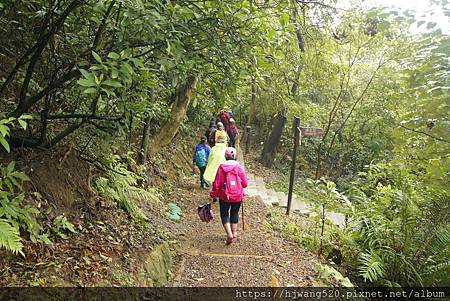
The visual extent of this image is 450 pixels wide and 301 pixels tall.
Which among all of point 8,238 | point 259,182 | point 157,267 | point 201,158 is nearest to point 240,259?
point 157,267

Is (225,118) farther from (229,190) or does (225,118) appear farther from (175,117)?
(229,190)

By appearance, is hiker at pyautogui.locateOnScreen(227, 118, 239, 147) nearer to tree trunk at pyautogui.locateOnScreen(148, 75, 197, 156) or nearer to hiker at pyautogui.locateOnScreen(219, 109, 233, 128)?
hiker at pyautogui.locateOnScreen(219, 109, 233, 128)

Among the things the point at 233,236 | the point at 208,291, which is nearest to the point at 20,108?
the point at 208,291

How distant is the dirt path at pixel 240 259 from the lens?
4738 millimetres

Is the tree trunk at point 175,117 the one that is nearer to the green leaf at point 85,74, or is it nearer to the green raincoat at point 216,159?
the green raincoat at point 216,159

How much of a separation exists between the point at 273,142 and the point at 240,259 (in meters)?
11.4

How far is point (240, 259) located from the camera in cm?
532

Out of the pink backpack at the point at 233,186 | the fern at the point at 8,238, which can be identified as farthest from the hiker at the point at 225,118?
the fern at the point at 8,238

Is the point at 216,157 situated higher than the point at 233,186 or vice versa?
the point at 216,157

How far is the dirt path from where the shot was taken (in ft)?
15.5

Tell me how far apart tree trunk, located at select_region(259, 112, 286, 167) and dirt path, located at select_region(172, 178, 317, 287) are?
8.88m

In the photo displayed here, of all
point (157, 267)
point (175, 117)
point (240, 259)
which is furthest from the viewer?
point (175, 117)

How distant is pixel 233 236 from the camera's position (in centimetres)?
609

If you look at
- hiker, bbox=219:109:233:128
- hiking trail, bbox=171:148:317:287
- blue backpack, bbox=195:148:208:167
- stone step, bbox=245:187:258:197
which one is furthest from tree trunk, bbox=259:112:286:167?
hiking trail, bbox=171:148:317:287
